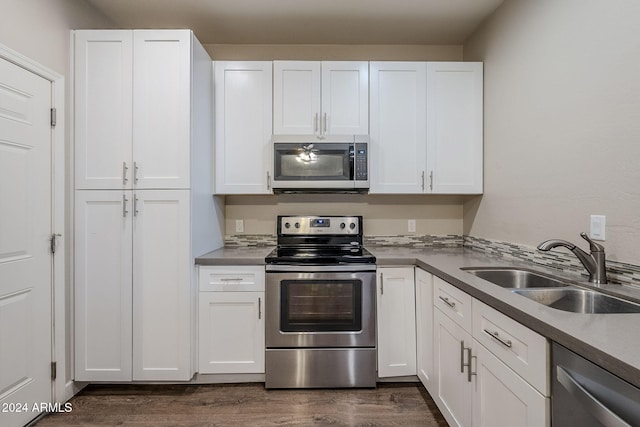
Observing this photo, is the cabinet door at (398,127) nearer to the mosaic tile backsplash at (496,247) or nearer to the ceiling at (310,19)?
the ceiling at (310,19)

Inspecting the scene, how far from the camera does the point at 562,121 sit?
1.63 meters

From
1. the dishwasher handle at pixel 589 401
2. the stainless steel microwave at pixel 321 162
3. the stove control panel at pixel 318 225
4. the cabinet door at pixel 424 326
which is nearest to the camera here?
the dishwasher handle at pixel 589 401

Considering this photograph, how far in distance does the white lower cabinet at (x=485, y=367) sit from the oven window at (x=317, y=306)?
1.74 ft

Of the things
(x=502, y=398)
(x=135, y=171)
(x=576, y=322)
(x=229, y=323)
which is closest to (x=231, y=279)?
(x=229, y=323)

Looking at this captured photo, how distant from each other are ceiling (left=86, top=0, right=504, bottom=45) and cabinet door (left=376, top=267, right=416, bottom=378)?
1.86 m

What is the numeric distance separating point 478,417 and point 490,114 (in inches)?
78.5

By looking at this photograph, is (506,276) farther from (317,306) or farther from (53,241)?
(53,241)

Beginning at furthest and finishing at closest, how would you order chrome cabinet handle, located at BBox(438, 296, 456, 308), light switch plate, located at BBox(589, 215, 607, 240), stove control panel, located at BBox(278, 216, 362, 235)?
stove control panel, located at BBox(278, 216, 362, 235)
chrome cabinet handle, located at BBox(438, 296, 456, 308)
light switch plate, located at BBox(589, 215, 607, 240)

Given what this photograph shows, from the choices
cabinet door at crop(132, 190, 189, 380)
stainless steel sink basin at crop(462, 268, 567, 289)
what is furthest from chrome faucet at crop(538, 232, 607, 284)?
cabinet door at crop(132, 190, 189, 380)

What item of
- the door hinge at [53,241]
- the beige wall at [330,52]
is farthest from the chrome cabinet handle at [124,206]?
the beige wall at [330,52]

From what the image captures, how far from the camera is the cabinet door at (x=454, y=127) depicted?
2426mm

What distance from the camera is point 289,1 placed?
7.04 ft

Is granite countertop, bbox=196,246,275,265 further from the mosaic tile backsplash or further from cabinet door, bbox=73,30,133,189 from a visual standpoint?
cabinet door, bbox=73,30,133,189

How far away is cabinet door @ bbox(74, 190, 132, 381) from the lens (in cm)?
201
